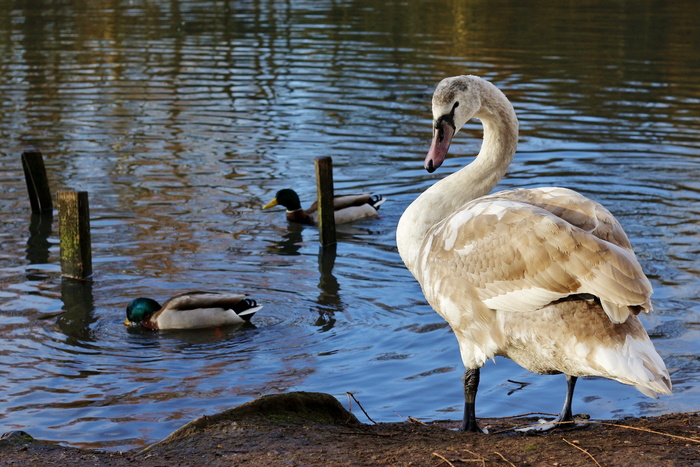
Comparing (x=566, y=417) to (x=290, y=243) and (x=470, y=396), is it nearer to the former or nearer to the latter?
(x=470, y=396)

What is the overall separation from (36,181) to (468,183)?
9.73 meters

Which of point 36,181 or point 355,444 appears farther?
point 36,181

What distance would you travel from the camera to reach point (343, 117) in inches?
858

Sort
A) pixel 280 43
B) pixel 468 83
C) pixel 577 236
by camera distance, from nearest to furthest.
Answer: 1. pixel 577 236
2. pixel 468 83
3. pixel 280 43

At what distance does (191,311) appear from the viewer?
10.3 metres

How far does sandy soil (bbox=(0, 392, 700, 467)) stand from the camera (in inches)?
211

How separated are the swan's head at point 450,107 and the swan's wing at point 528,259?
2.24 ft

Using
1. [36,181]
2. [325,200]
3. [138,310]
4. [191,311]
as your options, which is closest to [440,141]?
[191,311]

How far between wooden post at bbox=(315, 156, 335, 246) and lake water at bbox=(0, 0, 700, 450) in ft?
0.88

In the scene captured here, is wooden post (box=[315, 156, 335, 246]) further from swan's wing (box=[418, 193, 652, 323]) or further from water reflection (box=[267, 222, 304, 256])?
swan's wing (box=[418, 193, 652, 323])

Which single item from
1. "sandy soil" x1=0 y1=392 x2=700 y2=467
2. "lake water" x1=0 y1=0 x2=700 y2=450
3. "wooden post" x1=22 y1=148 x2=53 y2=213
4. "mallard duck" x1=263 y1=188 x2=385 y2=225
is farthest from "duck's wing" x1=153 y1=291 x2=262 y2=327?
"wooden post" x1=22 y1=148 x2=53 y2=213

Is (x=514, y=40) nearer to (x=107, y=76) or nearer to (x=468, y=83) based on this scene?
(x=107, y=76)

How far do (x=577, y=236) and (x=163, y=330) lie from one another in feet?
19.7

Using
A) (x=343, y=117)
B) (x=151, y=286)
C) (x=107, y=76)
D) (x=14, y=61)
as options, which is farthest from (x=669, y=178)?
(x=14, y=61)
